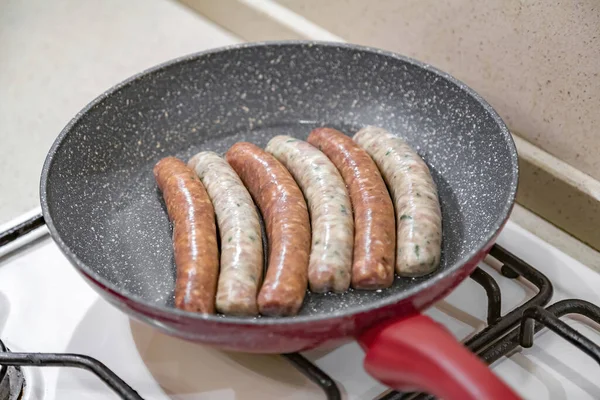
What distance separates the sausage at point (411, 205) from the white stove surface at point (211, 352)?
147mm

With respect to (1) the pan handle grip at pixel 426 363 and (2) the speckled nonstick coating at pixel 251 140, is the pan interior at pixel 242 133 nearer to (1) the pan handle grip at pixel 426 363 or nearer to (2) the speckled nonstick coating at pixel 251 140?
(2) the speckled nonstick coating at pixel 251 140

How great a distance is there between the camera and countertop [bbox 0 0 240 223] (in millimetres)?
1815

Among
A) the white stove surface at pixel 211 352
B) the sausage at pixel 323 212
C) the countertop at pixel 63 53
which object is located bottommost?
the white stove surface at pixel 211 352

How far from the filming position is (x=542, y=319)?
41.7 inches

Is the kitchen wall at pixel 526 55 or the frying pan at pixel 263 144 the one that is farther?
the kitchen wall at pixel 526 55

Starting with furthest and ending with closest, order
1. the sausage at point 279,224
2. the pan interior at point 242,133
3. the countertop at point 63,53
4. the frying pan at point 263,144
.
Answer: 1. the countertop at point 63,53
2. the pan interior at point 242,133
3. the sausage at point 279,224
4. the frying pan at point 263,144

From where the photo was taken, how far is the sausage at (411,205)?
1.13 m

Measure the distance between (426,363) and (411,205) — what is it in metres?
0.38

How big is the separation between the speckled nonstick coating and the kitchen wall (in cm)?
13

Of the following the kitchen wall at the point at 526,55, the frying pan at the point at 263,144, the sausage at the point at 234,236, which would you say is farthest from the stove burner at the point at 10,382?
the kitchen wall at the point at 526,55

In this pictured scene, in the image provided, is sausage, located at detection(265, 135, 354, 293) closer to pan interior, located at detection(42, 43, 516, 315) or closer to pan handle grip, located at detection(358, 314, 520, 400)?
pan interior, located at detection(42, 43, 516, 315)

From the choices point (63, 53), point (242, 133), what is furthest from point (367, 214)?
point (63, 53)

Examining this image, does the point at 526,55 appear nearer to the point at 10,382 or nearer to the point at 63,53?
the point at 10,382

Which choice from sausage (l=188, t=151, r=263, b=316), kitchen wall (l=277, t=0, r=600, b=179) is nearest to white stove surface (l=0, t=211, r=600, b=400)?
sausage (l=188, t=151, r=263, b=316)
